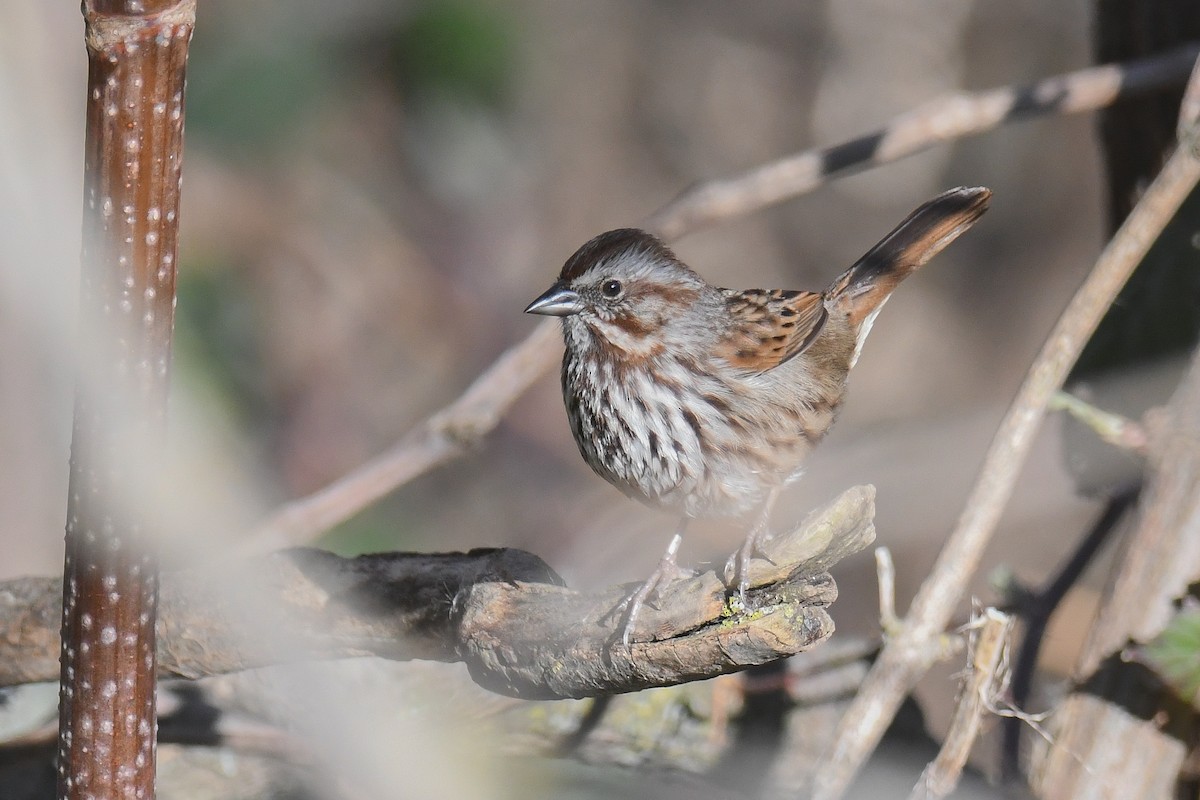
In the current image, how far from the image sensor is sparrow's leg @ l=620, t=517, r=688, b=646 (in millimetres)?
1938

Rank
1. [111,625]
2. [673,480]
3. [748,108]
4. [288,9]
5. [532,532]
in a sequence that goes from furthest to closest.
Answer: [748,108]
[288,9]
[532,532]
[673,480]
[111,625]

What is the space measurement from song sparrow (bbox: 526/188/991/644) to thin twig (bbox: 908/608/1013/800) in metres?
0.67

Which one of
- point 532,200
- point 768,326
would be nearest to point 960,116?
point 768,326

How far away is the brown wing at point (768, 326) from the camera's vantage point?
9.98 ft

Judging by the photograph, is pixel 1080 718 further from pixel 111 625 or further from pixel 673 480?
pixel 111 625

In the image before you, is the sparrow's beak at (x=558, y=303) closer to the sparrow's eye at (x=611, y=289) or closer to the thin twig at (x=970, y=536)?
the sparrow's eye at (x=611, y=289)

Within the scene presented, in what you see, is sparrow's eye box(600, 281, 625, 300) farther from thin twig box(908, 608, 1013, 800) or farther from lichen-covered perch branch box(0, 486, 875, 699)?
thin twig box(908, 608, 1013, 800)

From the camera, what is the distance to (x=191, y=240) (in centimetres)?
664

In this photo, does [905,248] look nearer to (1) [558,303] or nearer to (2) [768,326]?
(2) [768,326]

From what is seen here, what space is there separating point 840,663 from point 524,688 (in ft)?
4.77

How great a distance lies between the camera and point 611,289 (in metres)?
3.01

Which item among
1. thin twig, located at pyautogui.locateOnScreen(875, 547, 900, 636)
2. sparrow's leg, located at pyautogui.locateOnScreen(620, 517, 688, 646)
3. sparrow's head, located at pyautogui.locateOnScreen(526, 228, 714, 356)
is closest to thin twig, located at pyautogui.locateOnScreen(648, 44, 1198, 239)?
sparrow's head, located at pyautogui.locateOnScreen(526, 228, 714, 356)

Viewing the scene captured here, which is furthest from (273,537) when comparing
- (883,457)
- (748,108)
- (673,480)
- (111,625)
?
(748,108)

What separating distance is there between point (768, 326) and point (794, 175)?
410 mm
